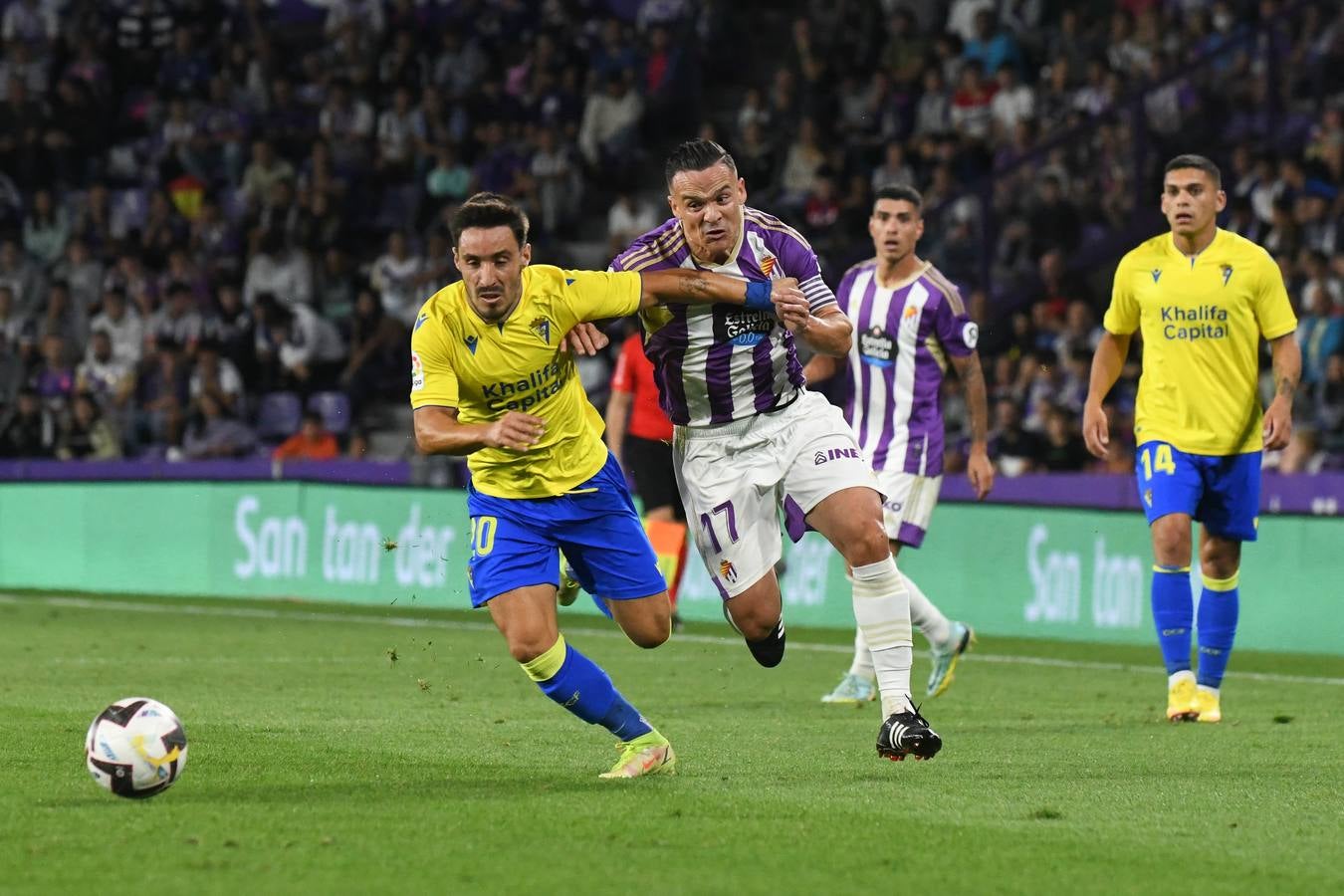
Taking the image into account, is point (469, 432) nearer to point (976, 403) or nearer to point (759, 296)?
point (759, 296)

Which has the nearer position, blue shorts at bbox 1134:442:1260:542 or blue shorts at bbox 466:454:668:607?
blue shorts at bbox 466:454:668:607

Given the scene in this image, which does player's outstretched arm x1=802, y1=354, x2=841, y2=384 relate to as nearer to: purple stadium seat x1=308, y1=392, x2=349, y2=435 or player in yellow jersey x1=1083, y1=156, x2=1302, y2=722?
player in yellow jersey x1=1083, y1=156, x2=1302, y2=722

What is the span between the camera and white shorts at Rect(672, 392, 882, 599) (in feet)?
25.4

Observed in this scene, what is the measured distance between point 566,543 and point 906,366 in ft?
11.4

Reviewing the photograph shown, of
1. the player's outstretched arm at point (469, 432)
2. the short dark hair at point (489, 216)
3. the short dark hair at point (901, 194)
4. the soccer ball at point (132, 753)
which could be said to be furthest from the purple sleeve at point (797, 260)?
the soccer ball at point (132, 753)

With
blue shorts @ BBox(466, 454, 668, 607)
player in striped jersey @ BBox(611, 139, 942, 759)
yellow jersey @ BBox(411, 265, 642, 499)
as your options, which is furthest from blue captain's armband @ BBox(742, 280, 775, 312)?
blue shorts @ BBox(466, 454, 668, 607)

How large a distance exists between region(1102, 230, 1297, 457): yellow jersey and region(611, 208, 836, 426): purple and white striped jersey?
2352 mm

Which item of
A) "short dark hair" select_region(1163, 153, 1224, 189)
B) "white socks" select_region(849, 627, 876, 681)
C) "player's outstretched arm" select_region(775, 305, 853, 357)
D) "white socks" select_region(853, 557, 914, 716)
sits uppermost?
"short dark hair" select_region(1163, 153, 1224, 189)

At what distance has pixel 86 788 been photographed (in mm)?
6727

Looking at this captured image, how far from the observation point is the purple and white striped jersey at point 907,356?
10.4 metres

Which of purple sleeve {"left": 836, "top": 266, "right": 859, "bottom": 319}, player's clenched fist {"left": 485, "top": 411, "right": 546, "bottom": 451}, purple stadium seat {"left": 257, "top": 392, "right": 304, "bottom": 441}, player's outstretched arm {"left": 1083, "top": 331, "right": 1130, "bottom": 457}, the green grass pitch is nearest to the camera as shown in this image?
the green grass pitch

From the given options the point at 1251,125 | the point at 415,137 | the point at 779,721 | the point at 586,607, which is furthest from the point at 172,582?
the point at 779,721

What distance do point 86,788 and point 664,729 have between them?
2731 millimetres

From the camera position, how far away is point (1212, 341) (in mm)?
9516
